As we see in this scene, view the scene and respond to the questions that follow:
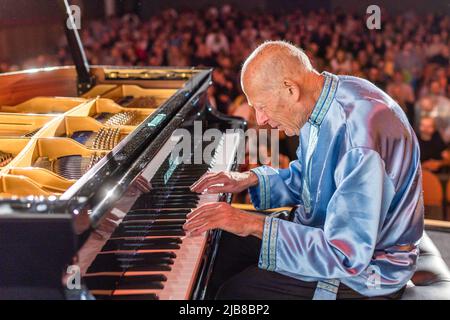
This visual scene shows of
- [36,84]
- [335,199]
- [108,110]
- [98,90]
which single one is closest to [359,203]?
[335,199]

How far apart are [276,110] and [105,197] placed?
2.20ft

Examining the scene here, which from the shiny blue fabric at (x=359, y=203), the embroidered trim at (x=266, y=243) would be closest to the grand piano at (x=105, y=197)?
the embroidered trim at (x=266, y=243)

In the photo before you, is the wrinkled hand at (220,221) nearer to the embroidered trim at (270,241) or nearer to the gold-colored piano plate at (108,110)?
the embroidered trim at (270,241)

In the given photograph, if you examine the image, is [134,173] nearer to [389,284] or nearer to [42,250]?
[42,250]

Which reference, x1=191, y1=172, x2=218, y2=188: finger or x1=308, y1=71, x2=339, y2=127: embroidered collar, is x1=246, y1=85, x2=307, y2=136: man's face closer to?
x1=308, y1=71, x2=339, y2=127: embroidered collar

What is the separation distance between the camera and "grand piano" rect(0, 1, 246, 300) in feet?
4.61

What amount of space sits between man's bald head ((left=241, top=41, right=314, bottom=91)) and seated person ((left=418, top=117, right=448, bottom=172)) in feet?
11.6

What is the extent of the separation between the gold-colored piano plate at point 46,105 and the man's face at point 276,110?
1.68 m

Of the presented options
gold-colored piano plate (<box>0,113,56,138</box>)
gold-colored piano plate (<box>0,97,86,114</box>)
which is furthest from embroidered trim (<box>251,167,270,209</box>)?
gold-colored piano plate (<box>0,97,86,114</box>)

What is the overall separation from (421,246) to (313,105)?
3.06ft

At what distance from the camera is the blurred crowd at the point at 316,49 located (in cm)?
584

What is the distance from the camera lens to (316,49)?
24.2 ft

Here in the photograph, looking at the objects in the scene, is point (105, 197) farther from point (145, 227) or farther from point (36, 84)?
point (36, 84)

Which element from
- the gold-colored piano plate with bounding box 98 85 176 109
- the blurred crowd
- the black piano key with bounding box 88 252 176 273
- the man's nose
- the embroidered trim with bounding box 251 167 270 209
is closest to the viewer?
the black piano key with bounding box 88 252 176 273
